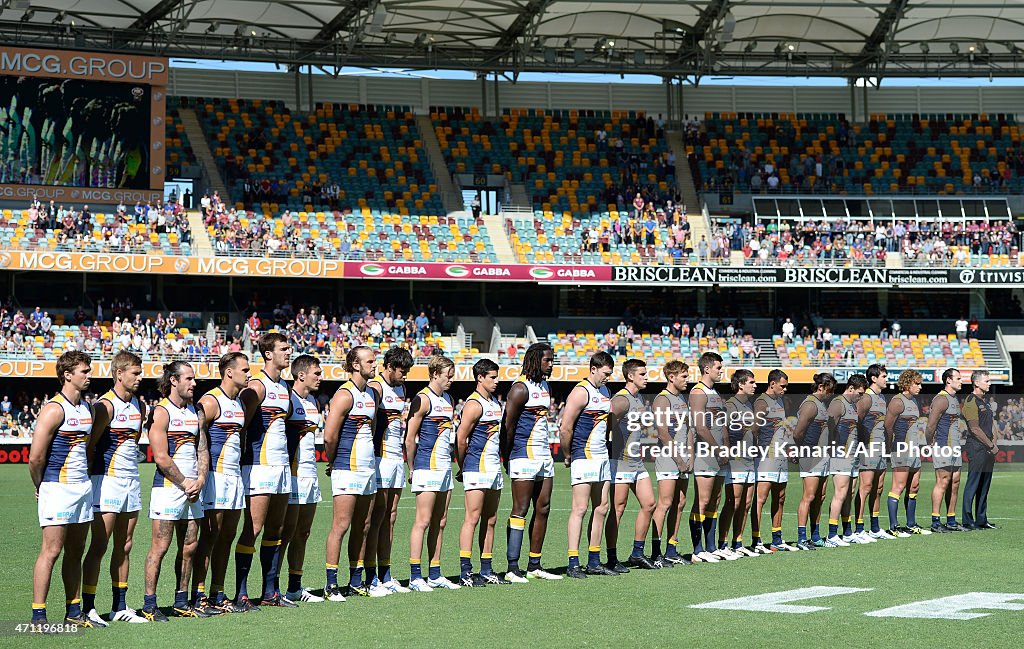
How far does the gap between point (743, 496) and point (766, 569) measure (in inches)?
59.6

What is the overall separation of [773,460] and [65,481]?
27.5ft

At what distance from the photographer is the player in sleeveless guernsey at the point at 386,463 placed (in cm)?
1158

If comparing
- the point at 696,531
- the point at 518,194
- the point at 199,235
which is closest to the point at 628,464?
the point at 696,531

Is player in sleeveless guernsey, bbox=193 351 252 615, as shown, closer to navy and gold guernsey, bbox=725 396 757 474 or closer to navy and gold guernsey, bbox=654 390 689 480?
navy and gold guernsey, bbox=654 390 689 480

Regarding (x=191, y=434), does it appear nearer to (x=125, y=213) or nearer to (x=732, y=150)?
(x=125, y=213)

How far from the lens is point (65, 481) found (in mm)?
9609

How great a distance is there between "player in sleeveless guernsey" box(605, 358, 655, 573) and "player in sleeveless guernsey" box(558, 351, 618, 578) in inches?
5.2

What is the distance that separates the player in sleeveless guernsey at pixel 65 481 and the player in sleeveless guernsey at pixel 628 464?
5.17 meters

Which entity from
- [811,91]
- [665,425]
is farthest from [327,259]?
[665,425]

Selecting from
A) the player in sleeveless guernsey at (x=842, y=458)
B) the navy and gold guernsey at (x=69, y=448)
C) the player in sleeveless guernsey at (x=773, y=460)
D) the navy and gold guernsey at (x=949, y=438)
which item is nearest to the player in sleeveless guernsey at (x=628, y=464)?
the player in sleeveless guernsey at (x=773, y=460)

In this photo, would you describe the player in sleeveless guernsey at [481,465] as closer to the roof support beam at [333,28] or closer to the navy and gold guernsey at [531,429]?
the navy and gold guernsey at [531,429]

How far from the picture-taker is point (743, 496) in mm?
14742

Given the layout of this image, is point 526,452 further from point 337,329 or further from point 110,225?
point 110,225

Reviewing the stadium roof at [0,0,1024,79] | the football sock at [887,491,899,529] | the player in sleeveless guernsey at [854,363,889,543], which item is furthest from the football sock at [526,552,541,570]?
the stadium roof at [0,0,1024,79]
